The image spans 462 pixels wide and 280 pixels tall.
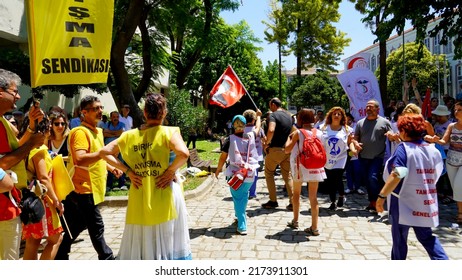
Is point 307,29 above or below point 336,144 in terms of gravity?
above

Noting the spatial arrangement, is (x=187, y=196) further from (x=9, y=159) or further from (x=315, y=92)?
(x=315, y=92)

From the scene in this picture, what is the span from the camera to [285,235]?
5.68m

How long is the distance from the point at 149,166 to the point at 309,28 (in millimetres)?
31924

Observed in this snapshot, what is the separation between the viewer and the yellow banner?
353 centimetres

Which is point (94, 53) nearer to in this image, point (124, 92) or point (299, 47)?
point (124, 92)

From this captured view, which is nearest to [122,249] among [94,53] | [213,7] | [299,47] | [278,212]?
[94,53]

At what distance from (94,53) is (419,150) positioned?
3.41 meters

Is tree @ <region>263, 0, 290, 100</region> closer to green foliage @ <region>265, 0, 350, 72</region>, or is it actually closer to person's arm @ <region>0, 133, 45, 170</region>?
green foliage @ <region>265, 0, 350, 72</region>

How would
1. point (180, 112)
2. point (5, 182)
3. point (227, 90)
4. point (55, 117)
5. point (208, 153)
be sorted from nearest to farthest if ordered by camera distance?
point (5, 182)
point (55, 117)
point (227, 90)
point (208, 153)
point (180, 112)

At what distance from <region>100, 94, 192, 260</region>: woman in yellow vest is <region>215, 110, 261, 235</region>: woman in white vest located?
2.27 meters

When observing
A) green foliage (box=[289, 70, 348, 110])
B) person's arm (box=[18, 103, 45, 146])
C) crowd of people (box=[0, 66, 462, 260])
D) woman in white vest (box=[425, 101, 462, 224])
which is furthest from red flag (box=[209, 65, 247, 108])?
green foliage (box=[289, 70, 348, 110])

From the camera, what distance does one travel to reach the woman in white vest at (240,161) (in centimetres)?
582

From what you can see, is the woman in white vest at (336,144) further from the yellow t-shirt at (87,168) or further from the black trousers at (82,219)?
the black trousers at (82,219)

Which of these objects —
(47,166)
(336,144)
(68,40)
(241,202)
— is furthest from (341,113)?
(47,166)
